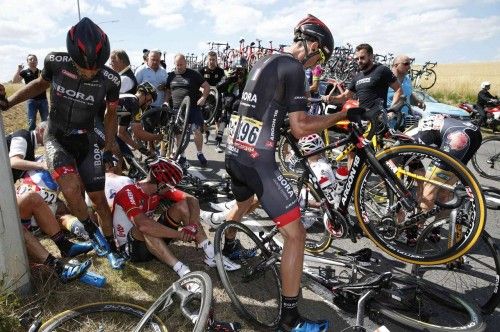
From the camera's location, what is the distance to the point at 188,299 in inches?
99.4

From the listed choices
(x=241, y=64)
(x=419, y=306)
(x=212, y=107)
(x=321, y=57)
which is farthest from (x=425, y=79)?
(x=419, y=306)

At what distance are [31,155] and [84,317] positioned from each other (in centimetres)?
232

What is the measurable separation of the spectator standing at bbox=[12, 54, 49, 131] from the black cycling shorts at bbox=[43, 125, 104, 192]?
665cm

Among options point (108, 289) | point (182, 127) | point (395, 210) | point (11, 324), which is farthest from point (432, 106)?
point (11, 324)

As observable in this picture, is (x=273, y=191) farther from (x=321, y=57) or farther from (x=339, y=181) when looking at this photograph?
(x=339, y=181)

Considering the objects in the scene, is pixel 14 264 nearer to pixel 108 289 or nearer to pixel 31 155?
pixel 108 289

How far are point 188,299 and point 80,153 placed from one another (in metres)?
2.19

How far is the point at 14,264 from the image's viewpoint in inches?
120

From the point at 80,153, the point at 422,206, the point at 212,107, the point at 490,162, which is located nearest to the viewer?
the point at 422,206

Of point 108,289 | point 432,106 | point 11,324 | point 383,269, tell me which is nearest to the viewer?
point 11,324

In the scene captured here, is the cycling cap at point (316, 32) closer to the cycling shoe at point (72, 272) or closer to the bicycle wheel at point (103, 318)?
the bicycle wheel at point (103, 318)

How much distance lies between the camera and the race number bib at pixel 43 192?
3.82m

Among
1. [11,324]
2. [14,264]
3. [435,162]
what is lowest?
[11,324]

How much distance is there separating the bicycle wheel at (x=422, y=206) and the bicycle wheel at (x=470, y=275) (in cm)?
30
